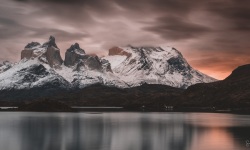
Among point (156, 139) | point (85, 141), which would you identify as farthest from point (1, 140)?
point (156, 139)

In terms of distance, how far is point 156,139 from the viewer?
365 feet

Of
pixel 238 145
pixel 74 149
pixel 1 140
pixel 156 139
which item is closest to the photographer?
pixel 74 149

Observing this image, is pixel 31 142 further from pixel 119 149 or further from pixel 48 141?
pixel 119 149

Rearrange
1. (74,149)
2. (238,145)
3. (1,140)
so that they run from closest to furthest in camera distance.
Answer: (74,149) < (238,145) < (1,140)

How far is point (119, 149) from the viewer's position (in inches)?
3514

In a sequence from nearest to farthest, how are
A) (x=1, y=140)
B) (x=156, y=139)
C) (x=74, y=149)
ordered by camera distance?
(x=74, y=149)
(x=1, y=140)
(x=156, y=139)

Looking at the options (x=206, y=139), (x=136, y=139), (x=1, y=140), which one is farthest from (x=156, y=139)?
(x=1, y=140)

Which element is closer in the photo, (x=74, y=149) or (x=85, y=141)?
(x=74, y=149)

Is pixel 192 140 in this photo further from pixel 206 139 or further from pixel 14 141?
pixel 14 141

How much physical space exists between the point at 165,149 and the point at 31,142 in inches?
1381

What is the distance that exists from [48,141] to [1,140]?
12.0m

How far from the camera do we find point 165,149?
298 ft

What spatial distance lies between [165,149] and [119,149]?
34.3 ft

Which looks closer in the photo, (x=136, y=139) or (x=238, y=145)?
(x=238, y=145)
